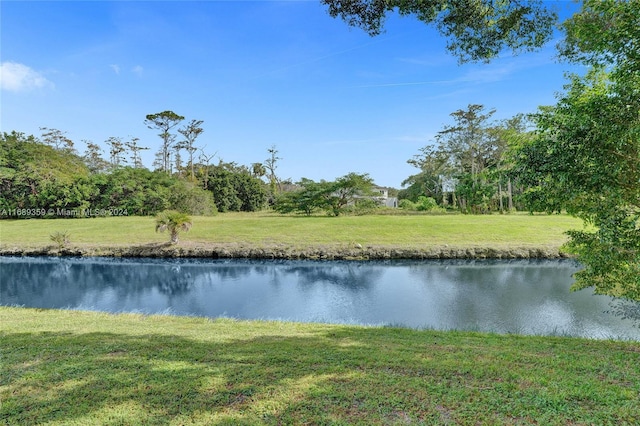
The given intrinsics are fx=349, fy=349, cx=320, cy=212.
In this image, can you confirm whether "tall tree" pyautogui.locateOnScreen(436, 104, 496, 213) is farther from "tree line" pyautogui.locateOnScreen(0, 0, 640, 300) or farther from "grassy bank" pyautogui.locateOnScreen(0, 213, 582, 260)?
"tree line" pyautogui.locateOnScreen(0, 0, 640, 300)

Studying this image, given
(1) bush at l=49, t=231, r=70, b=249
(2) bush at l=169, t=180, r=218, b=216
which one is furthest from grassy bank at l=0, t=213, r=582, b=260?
(2) bush at l=169, t=180, r=218, b=216

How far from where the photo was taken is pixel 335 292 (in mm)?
12609

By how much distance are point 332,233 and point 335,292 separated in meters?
9.22

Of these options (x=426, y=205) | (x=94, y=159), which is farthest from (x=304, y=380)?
(x=94, y=159)

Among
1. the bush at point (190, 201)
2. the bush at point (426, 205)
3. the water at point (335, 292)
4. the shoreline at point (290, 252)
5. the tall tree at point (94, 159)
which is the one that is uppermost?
the tall tree at point (94, 159)

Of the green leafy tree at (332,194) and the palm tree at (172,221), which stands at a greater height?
the green leafy tree at (332,194)

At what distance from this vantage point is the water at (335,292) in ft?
30.6

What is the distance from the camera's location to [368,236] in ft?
68.2

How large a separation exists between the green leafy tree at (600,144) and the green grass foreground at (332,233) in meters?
13.5

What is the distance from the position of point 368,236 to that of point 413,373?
17000 millimetres

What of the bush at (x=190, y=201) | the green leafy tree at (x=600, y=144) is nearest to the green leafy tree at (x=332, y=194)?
the bush at (x=190, y=201)

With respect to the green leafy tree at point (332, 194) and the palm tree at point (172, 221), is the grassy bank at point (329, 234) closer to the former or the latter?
the palm tree at point (172, 221)

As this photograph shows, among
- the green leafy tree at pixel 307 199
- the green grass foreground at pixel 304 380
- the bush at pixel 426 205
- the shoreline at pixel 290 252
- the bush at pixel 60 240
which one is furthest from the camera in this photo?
the bush at pixel 426 205

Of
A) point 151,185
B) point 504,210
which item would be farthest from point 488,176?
point 151,185
